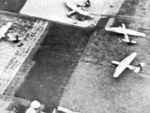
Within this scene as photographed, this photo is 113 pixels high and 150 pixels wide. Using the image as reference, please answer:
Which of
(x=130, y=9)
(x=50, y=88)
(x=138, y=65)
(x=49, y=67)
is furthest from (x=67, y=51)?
(x=130, y=9)

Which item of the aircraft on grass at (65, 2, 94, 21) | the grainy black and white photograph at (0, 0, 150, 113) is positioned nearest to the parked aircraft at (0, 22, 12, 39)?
the grainy black and white photograph at (0, 0, 150, 113)

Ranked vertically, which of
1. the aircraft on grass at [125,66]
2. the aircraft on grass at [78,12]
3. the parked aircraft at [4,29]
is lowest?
the parked aircraft at [4,29]

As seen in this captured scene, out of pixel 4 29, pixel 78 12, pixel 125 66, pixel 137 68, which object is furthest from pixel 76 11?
pixel 137 68

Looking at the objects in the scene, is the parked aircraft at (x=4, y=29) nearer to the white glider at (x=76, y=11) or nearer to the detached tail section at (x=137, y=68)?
the white glider at (x=76, y=11)

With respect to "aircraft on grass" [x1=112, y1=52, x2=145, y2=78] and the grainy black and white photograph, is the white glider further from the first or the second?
"aircraft on grass" [x1=112, y1=52, x2=145, y2=78]

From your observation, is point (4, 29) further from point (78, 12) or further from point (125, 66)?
point (125, 66)

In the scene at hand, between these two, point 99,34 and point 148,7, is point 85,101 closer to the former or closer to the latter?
point 99,34

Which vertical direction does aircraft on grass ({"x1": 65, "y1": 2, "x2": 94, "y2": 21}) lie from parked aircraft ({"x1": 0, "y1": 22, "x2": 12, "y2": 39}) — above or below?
above

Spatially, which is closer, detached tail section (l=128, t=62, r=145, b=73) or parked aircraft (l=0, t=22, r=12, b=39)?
detached tail section (l=128, t=62, r=145, b=73)

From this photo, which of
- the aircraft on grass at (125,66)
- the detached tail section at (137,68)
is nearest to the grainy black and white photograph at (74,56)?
the aircraft on grass at (125,66)
